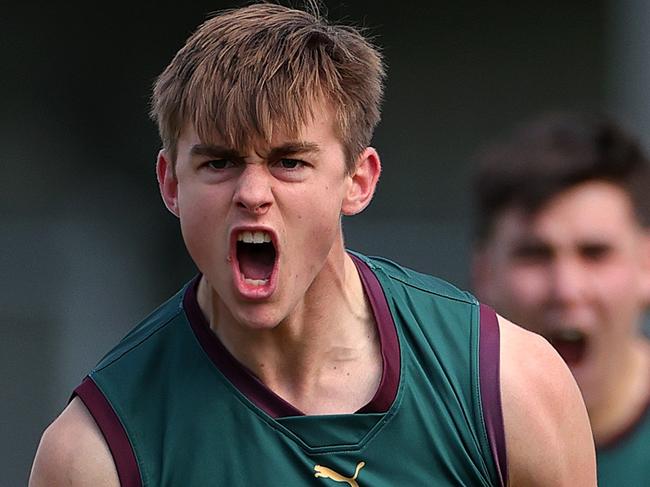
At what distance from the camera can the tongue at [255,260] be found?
360 centimetres

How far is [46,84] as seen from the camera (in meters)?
11.5

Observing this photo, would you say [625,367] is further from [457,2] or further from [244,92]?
[457,2]

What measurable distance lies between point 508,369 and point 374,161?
556 millimetres

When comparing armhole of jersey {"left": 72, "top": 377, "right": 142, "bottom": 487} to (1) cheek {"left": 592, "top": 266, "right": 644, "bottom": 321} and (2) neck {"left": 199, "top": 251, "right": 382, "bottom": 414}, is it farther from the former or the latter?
(1) cheek {"left": 592, "top": 266, "right": 644, "bottom": 321}

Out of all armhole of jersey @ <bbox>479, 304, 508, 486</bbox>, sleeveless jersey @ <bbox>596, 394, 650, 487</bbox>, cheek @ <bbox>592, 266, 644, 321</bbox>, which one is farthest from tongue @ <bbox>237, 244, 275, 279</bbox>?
cheek @ <bbox>592, 266, 644, 321</bbox>

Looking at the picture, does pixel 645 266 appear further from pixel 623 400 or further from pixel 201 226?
pixel 201 226

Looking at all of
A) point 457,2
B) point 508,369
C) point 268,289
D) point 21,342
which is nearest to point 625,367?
point 508,369

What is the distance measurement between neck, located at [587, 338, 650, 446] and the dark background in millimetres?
4312

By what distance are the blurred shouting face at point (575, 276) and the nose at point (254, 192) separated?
2.26 metres

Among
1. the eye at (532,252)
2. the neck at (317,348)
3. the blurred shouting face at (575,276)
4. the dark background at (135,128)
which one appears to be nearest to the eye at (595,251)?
the blurred shouting face at (575,276)

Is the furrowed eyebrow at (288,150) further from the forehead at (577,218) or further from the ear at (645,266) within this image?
the ear at (645,266)

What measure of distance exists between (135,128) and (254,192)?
7.87 meters

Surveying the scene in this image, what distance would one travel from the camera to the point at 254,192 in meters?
3.47

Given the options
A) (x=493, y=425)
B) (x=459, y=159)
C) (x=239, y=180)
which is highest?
(x=459, y=159)
